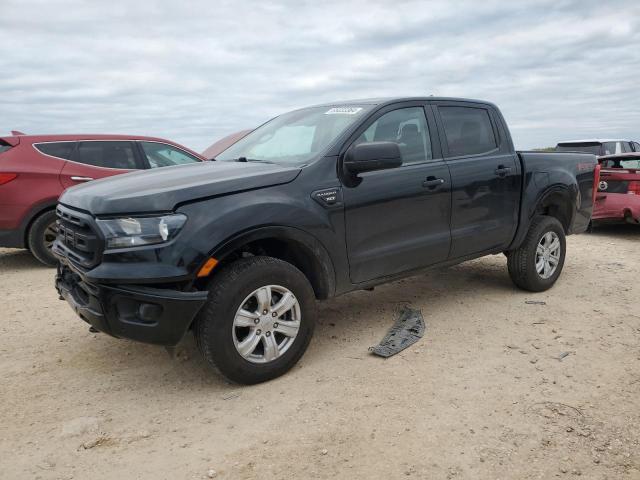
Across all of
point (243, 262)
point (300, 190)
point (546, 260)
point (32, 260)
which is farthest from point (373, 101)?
point (32, 260)

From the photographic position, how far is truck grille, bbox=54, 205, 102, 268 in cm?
301

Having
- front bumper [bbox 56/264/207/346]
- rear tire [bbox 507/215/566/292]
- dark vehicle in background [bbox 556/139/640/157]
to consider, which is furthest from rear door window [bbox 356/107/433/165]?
dark vehicle in background [bbox 556/139/640/157]

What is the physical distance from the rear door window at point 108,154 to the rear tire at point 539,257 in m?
5.30

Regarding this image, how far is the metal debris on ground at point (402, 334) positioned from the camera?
3828 mm

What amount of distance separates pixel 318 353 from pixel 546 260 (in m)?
2.73

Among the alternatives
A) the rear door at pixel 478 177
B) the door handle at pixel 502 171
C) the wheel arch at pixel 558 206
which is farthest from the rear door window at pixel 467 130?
the wheel arch at pixel 558 206

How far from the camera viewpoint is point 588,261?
6.66 meters

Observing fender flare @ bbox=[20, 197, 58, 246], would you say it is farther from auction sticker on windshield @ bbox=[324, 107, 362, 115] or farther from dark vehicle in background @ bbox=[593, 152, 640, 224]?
dark vehicle in background @ bbox=[593, 152, 640, 224]

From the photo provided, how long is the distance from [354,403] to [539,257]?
9.72ft

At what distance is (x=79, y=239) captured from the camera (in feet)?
10.3

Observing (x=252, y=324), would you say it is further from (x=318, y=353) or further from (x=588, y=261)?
(x=588, y=261)

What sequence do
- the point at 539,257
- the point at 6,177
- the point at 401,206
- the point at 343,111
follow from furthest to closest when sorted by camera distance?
the point at 6,177, the point at 539,257, the point at 343,111, the point at 401,206

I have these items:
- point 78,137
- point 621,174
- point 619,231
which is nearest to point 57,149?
point 78,137

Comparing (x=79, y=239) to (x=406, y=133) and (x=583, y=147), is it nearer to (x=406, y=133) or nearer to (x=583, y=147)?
(x=406, y=133)
